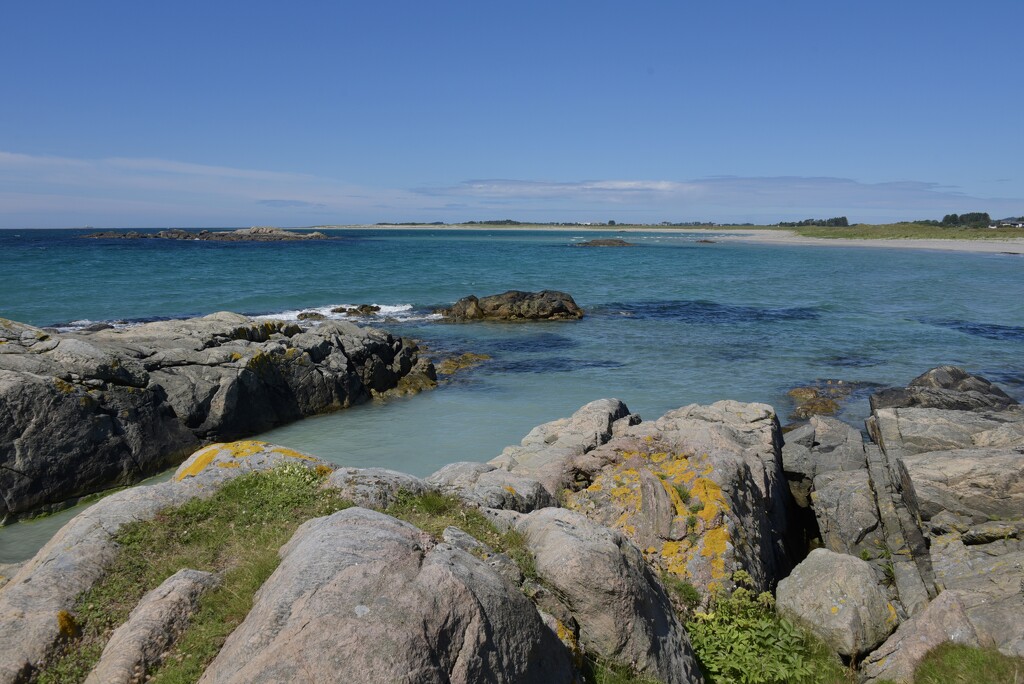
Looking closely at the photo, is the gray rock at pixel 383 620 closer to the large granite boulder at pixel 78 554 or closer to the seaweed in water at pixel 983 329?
the large granite boulder at pixel 78 554

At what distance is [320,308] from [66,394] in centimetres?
2945

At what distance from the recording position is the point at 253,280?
59.6m

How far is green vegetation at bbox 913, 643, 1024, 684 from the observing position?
6801 millimetres

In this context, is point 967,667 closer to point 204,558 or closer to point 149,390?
point 204,558

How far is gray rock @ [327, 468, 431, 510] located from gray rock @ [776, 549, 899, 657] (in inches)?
207

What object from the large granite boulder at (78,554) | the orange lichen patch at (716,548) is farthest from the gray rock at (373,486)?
the orange lichen patch at (716,548)

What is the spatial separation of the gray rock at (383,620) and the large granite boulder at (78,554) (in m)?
2.02

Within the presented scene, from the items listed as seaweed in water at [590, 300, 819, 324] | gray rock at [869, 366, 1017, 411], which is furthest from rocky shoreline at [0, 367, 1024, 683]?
seaweed in water at [590, 300, 819, 324]

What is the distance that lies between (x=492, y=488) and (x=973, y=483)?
26.3ft

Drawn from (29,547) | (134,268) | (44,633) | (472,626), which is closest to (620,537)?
(472,626)

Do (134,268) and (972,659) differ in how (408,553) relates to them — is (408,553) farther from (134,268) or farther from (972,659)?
(134,268)

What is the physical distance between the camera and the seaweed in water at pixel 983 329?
109ft

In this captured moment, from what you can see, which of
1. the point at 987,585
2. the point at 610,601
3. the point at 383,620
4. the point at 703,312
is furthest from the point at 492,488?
the point at 703,312

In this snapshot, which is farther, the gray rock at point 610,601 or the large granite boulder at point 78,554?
the gray rock at point 610,601
